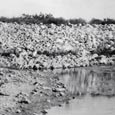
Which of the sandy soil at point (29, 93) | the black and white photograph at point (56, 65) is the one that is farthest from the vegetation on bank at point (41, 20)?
the sandy soil at point (29, 93)

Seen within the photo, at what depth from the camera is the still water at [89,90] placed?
11.4 meters

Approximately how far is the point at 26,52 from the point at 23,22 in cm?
656

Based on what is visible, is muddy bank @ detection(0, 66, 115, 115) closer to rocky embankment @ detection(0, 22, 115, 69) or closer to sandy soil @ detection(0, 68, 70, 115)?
sandy soil @ detection(0, 68, 70, 115)

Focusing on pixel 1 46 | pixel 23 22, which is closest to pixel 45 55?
pixel 1 46

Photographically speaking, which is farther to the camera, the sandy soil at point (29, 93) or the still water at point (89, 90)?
the still water at point (89, 90)

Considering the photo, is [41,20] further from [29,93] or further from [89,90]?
[29,93]

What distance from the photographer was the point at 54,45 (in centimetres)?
2150

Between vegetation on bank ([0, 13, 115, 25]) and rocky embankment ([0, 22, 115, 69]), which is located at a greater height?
vegetation on bank ([0, 13, 115, 25])

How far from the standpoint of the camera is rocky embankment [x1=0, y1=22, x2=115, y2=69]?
62.4 feet

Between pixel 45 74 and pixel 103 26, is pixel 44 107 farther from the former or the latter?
pixel 103 26

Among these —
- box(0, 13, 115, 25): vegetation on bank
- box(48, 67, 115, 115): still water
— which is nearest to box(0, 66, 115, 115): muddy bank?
box(48, 67, 115, 115): still water

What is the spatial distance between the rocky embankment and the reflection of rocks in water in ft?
5.31

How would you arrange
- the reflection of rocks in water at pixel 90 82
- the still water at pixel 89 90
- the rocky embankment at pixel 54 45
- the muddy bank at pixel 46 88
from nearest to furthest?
the muddy bank at pixel 46 88
the still water at pixel 89 90
the reflection of rocks in water at pixel 90 82
the rocky embankment at pixel 54 45

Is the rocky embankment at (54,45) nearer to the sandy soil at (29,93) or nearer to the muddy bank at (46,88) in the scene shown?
the muddy bank at (46,88)
